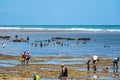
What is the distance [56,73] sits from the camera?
115 feet

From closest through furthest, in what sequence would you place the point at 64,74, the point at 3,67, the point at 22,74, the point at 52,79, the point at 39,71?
the point at 64,74
the point at 52,79
the point at 22,74
the point at 39,71
the point at 3,67

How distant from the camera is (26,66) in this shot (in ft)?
135

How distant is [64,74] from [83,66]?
16222 mm

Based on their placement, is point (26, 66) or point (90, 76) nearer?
point (90, 76)

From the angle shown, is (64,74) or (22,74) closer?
(64,74)

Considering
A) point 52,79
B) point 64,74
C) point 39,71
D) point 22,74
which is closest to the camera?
point 64,74

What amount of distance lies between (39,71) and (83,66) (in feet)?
22.1

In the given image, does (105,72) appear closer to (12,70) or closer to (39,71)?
(39,71)

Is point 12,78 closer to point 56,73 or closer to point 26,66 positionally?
point 56,73

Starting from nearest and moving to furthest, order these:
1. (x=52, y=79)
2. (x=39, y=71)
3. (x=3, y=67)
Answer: (x=52, y=79), (x=39, y=71), (x=3, y=67)

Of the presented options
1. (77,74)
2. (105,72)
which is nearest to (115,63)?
(105,72)

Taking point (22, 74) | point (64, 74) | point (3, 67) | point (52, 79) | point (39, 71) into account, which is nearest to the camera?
point (64, 74)

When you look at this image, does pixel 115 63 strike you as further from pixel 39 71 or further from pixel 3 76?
pixel 3 76

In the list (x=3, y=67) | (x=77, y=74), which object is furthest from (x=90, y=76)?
(x=3, y=67)
